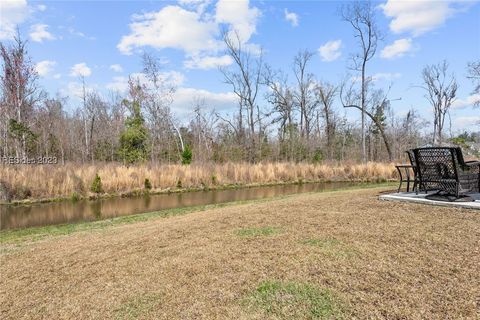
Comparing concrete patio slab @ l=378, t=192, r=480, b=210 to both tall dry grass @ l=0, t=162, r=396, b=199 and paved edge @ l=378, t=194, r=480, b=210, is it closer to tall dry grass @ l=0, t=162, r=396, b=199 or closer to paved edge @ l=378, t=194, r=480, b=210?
paved edge @ l=378, t=194, r=480, b=210

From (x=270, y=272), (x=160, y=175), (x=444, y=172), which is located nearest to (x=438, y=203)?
(x=444, y=172)

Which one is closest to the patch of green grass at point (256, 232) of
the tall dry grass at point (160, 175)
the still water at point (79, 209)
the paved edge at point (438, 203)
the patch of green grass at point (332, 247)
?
the patch of green grass at point (332, 247)

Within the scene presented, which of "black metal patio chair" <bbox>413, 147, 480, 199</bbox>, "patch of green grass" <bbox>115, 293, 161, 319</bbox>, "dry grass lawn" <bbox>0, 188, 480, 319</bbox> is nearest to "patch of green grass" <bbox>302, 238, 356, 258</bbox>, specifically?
"dry grass lawn" <bbox>0, 188, 480, 319</bbox>

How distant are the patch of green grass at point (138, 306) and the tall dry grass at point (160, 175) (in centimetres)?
1112

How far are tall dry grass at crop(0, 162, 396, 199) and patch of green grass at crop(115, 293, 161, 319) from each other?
11.1m

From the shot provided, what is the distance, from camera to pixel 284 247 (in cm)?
340

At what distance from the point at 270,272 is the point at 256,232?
1282 mm

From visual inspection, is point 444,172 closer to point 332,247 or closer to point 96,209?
point 332,247

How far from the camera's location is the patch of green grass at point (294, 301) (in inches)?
85.8

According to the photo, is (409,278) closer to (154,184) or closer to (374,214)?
(374,214)

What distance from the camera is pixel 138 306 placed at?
2502 millimetres

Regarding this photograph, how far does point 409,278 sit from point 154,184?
12840 millimetres

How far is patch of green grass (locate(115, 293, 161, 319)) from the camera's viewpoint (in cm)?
239

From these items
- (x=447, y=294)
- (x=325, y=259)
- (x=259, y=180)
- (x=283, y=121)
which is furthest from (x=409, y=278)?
(x=283, y=121)
